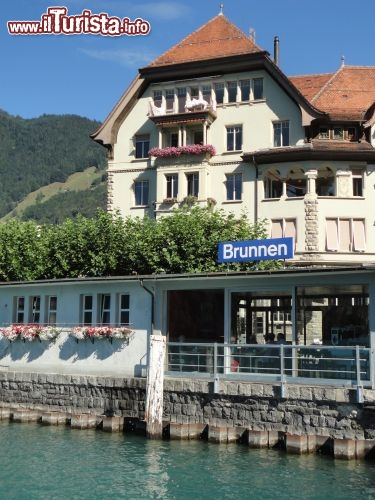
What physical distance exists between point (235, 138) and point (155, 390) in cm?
2658

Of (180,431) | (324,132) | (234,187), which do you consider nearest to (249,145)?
(234,187)

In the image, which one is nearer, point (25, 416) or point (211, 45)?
point (25, 416)

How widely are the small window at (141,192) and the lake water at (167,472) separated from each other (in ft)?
88.6

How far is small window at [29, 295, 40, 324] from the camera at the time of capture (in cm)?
2752

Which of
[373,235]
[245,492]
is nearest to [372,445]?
[245,492]

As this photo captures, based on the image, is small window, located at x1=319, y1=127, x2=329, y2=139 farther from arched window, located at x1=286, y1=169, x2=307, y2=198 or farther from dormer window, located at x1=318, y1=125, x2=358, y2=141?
arched window, located at x1=286, y1=169, x2=307, y2=198

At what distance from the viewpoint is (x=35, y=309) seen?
27.7m

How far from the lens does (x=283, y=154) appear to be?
4212 centimetres

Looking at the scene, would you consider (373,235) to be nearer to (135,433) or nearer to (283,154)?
(283,154)

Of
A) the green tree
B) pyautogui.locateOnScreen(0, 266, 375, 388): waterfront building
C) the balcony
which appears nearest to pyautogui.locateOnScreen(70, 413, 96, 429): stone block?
pyautogui.locateOnScreen(0, 266, 375, 388): waterfront building

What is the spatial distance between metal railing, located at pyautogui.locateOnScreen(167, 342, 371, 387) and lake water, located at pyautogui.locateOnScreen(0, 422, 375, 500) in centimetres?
217

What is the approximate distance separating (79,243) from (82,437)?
17.2 meters

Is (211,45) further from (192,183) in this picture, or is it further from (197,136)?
(192,183)

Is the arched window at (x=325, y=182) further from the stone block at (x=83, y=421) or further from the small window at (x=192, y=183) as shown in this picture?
the stone block at (x=83, y=421)
